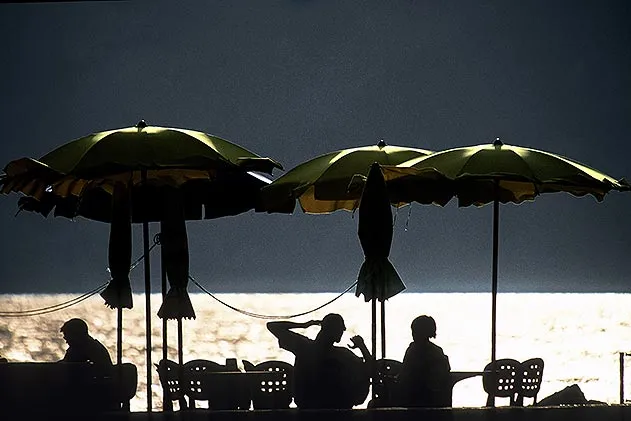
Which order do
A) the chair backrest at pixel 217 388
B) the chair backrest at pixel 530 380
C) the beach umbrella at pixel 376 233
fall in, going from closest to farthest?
the chair backrest at pixel 217 388
the beach umbrella at pixel 376 233
the chair backrest at pixel 530 380

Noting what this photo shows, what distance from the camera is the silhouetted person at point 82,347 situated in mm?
7121

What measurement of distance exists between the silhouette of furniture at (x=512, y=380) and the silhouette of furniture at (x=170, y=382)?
1682 millimetres

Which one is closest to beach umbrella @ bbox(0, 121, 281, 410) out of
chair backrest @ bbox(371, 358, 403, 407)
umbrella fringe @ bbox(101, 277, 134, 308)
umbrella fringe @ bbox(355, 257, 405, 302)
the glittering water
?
umbrella fringe @ bbox(101, 277, 134, 308)

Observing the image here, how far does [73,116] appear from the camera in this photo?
96.7 feet

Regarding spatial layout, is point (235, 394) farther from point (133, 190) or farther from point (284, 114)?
point (284, 114)

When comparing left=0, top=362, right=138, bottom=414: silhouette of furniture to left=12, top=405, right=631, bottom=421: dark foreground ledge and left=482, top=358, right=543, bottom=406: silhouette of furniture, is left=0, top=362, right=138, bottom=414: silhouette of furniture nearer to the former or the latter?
left=12, top=405, right=631, bottom=421: dark foreground ledge

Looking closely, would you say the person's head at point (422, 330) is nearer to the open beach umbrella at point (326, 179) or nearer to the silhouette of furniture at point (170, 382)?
the open beach umbrella at point (326, 179)

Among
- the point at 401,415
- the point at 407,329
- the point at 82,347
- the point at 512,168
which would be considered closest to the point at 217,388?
the point at 82,347

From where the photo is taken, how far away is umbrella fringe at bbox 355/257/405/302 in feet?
24.8

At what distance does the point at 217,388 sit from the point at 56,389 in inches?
38.6

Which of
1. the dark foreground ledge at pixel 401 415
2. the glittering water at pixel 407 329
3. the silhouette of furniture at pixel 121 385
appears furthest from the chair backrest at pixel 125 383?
the glittering water at pixel 407 329

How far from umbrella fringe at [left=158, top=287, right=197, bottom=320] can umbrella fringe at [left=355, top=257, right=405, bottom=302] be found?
1271 mm

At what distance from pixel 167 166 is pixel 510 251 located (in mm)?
20951

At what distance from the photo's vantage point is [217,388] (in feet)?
23.2
